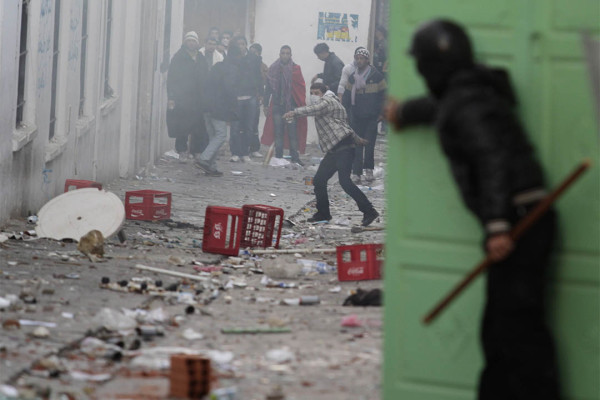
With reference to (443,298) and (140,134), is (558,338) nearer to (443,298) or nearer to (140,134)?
(443,298)

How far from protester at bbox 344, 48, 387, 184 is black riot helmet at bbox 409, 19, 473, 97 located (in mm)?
13597

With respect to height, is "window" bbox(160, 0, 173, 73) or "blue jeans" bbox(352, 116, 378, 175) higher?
"window" bbox(160, 0, 173, 73)

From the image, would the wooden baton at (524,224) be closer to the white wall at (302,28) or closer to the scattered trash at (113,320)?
the scattered trash at (113,320)

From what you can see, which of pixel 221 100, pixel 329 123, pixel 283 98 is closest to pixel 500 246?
pixel 329 123

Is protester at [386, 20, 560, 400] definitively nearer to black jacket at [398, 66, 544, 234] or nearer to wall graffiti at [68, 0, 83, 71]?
black jacket at [398, 66, 544, 234]

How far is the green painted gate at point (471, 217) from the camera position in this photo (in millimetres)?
4602

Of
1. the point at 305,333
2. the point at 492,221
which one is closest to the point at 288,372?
the point at 305,333

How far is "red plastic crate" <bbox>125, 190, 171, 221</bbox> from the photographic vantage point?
12.5 m

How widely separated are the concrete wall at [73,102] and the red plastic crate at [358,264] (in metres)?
3.29

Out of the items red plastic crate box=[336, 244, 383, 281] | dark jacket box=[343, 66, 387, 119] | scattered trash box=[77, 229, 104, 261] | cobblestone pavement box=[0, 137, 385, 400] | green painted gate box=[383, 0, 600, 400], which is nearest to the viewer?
green painted gate box=[383, 0, 600, 400]

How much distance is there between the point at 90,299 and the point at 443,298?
3.73 m

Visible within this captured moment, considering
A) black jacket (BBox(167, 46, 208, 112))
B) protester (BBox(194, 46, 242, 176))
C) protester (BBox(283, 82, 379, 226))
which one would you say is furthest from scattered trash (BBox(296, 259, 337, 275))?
black jacket (BBox(167, 46, 208, 112))

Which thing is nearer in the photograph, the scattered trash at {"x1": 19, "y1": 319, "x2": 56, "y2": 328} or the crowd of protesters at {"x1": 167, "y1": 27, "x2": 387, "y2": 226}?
the scattered trash at {"x1": 19, "y1": 319, "x2": 56, "y2": 328}

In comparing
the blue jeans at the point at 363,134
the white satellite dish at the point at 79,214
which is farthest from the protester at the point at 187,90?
the white satellite dish at the point at 79,214
